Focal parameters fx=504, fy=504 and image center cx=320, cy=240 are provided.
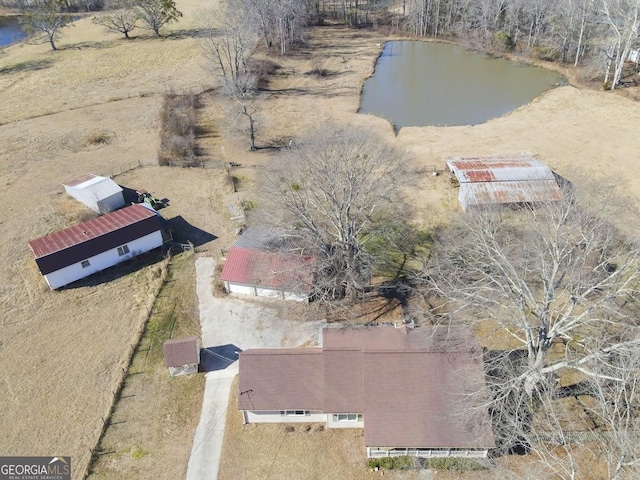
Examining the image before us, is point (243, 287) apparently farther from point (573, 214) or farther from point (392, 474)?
point (573, 214)

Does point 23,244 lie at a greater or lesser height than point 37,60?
lesser

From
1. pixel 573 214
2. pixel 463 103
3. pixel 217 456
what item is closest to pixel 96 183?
pixel 217 456

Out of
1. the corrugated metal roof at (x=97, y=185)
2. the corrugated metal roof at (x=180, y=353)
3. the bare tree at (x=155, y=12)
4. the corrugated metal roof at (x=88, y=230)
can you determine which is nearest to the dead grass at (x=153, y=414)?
the corrugated metal roof at (x=180, y=353)

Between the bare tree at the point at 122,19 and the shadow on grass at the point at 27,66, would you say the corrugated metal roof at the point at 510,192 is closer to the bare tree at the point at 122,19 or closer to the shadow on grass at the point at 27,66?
the shadow on grass at the point at 27,66

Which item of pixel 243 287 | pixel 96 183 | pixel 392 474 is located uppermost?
pixel 96 183

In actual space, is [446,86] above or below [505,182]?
above

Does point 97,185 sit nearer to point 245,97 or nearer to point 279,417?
point 245,97

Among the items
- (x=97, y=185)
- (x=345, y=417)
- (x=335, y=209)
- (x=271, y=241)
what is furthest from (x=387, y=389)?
(x=97, y=185)

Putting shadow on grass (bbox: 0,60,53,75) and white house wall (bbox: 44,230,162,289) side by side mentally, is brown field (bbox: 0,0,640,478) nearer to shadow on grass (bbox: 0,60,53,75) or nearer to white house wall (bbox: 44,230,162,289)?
shadow on grass (bbox: 0,60,53,75)
